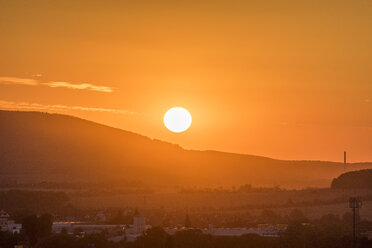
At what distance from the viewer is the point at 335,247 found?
9212 centimetres

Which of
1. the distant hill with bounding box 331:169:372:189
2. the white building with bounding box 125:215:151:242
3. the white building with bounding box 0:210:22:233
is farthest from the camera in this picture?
the distant hill with bounding box 331:169:372:189

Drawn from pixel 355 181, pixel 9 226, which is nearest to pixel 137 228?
pixel 9 226

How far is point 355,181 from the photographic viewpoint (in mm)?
191125

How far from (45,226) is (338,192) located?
276 ft

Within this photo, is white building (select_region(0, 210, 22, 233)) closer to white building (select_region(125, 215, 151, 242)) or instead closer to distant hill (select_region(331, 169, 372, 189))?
white building (select_region(125, 215, 151, 242))

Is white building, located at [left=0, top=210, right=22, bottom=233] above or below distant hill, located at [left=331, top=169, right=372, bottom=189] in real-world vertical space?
below

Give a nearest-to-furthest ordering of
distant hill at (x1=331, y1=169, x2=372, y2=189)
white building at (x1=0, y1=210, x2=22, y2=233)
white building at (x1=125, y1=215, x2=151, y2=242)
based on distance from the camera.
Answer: white building at (x1=0, y1=210, x2=22, y2=233) → white building at (x1=125, y1=215, x2=151, y2=242) → distant hill at (x1=331, y1=169, x2=372, y2=189)

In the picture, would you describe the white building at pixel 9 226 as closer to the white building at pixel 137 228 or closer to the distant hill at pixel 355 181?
the white building at pixel 137 228

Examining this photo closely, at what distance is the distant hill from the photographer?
187525 millimetres

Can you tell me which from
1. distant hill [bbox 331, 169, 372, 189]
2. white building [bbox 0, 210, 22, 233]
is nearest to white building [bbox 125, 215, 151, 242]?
white building [bbox 0, 210, 22, 233]

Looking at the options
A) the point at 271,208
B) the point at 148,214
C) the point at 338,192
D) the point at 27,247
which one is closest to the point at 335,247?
the point at 27,247

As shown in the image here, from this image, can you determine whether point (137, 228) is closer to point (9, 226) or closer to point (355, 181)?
point (9, 226)

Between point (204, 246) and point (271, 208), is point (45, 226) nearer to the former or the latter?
point (204, 246)

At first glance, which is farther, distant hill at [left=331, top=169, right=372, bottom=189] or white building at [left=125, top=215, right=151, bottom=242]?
distant hill at [left=331, top=169, right=372, bottom=189]
